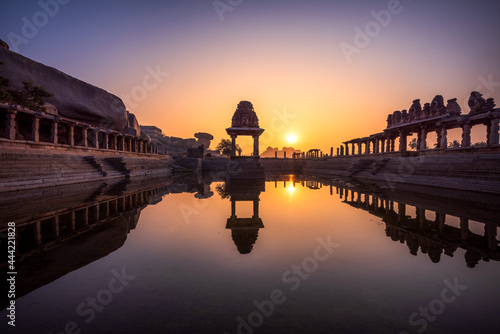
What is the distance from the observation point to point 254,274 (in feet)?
11.2

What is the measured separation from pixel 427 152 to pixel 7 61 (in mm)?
40111

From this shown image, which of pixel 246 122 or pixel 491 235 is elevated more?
pixel 246 122

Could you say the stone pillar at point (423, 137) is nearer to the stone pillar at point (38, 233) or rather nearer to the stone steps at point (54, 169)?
the stone steps at point (54, 169)

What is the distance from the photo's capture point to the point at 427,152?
2062cm

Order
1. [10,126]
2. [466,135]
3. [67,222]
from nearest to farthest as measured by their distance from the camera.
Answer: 1. [67,222]
2. [10,126]
3. [466,135]

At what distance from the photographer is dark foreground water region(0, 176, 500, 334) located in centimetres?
241

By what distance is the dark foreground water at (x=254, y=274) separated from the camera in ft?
7.91

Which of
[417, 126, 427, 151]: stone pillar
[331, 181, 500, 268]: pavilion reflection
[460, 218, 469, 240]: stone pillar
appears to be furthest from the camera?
[417, 126, 427, 151]: stone pillar

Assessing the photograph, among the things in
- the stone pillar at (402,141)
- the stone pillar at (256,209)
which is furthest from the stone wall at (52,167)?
the stone pillar at (402,141)

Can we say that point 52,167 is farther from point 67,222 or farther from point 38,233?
point 38,233

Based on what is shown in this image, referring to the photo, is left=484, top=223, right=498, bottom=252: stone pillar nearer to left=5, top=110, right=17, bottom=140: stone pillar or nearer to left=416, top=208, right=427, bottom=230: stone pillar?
left=416, top=208, right=427, bottom=230: stone pillar

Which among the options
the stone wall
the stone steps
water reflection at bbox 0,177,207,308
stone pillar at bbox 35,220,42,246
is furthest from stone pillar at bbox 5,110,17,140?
stone pillar at bbox 35,220,42,246

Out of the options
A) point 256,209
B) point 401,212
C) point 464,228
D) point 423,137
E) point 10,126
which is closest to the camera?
point 464,228

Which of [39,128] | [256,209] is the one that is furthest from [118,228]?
[39,128]
